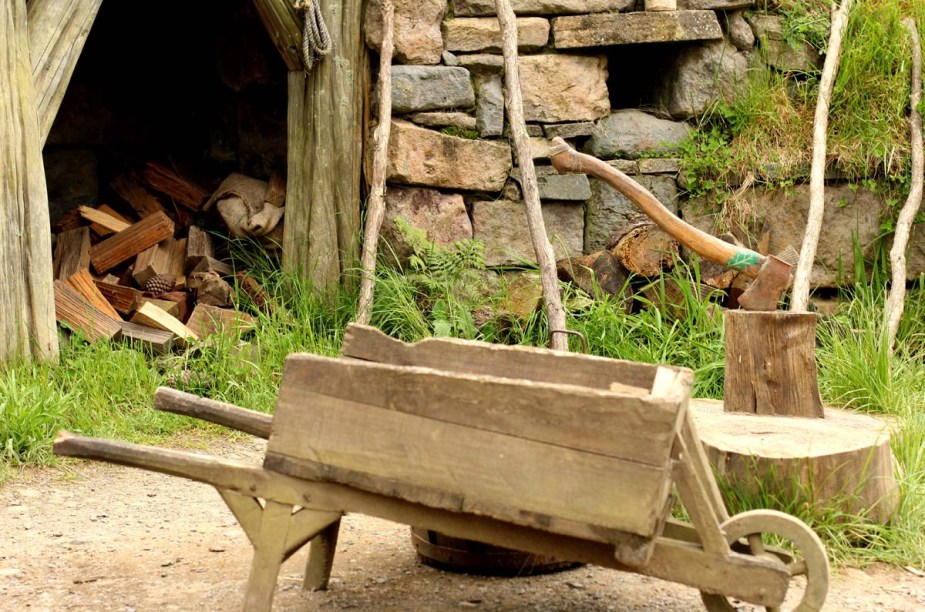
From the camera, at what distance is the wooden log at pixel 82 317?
4633 millimetres

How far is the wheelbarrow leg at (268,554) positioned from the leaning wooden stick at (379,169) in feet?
8.17

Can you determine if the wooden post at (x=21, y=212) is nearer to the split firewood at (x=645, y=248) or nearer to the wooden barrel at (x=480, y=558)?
the wooden barrel at (x=480, y=558)

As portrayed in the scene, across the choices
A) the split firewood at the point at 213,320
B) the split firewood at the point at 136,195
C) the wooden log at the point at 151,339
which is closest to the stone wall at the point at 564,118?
the split firewood at the point at 213,320

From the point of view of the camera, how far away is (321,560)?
263 cm

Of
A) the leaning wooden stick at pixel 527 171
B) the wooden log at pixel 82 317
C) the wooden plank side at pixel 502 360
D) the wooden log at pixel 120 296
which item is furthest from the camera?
the wooden log at pixel 120 296

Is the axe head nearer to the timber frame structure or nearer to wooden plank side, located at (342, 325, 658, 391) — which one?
wooden plank side, located at (342, 325, 658, 391)

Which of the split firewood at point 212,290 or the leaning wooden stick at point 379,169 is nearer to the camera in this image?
the leaning wooden stick at point 379,169

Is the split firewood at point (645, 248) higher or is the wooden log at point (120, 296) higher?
the split firewood at point (645, 248)

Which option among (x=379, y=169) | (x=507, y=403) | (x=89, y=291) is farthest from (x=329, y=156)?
(x=507, y=403)

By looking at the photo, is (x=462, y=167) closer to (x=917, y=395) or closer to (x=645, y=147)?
(x=645, y=147)

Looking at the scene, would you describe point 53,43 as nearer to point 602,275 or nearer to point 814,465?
point 602,275

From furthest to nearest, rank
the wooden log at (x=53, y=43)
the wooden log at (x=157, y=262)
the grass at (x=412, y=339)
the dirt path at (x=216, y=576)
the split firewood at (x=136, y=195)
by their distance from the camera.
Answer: the split firewood at (x=136, y=195), the wooden log at (x=157, y=262), the wooden log at (x=53, y=43), the grass at (x=412, y=339), the dirt path at (x=216, y=576)

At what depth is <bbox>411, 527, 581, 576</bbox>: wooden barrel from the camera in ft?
8.99

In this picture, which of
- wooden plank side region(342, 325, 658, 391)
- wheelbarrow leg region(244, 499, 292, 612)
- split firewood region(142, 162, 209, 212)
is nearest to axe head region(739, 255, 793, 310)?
wooden plank side region(342, 325, 658, 391)
